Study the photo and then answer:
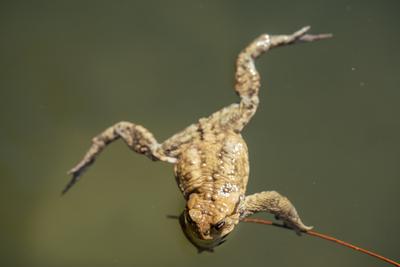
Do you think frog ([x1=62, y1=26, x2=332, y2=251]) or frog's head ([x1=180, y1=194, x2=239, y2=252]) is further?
frog ([x1=62, y1=26, x2=332, y2=251])

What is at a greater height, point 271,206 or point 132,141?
point 132,141

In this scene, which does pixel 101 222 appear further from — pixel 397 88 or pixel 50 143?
pixel 397 88

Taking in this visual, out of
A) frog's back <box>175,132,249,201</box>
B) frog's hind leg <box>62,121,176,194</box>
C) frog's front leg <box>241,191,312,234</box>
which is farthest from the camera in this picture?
frog's hind leg <box>62,121,176,194</box>

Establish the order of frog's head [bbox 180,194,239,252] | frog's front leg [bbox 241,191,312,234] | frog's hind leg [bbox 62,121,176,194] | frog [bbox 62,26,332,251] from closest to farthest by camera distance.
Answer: frog's head [bbox 180,194,239,252] → frog [bbox 62,26,332,251] → frog's front leg [bbox 241,191,312,234] → frog's hind leg [bbox 62,121,176,194]

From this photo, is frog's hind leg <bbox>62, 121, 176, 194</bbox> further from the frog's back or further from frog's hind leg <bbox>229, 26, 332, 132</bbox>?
frog's hind leg <bbox>229, 26, 332, 132</bbox>

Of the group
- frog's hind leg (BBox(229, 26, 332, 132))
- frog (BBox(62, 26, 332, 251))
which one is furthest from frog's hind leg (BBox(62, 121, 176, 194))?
frog's hind leg (BBox(229, 26, 332, 132))

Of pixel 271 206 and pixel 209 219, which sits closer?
pixel 209 219

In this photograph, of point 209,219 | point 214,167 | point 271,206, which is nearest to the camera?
point 209,219

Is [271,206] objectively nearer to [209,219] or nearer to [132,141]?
[209,219]

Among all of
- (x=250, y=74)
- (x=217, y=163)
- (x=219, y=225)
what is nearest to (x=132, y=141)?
(x=217, y=163)
